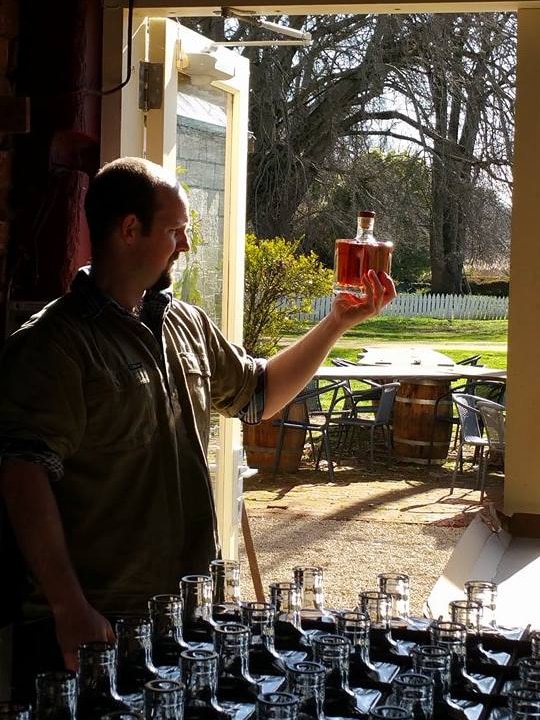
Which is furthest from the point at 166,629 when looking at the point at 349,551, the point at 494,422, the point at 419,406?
the point at 419,406

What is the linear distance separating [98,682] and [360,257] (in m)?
1.31

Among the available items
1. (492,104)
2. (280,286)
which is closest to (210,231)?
(280,286)

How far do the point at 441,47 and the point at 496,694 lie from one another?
16072 mm

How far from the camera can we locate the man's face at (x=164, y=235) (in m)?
2.27

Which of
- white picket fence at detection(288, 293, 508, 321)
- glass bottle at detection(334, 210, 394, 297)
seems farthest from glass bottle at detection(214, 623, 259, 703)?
white picket fence at detection(288, 293, 508, 321)

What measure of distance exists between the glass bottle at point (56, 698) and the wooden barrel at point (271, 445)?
335 inches

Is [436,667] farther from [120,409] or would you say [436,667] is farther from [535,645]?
[120,409]

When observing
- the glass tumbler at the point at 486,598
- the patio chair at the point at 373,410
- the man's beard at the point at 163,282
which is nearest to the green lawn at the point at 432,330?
the patio chair at the point at 373,410

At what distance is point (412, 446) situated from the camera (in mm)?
10562

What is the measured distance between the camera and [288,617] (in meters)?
1.67

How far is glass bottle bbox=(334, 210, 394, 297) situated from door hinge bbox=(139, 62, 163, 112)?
0.83m

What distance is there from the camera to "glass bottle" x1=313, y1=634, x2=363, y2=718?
1367mm

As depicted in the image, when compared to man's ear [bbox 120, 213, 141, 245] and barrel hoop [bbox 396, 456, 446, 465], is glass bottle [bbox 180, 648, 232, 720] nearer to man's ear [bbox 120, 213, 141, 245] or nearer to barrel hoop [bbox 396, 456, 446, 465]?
man's ear [bbox 120, 213, 141, 245]

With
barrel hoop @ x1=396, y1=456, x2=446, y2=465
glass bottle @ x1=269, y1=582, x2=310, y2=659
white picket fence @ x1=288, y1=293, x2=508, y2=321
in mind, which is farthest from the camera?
white picket fence @ x1=288, y1=293, x2=508, y2=321
